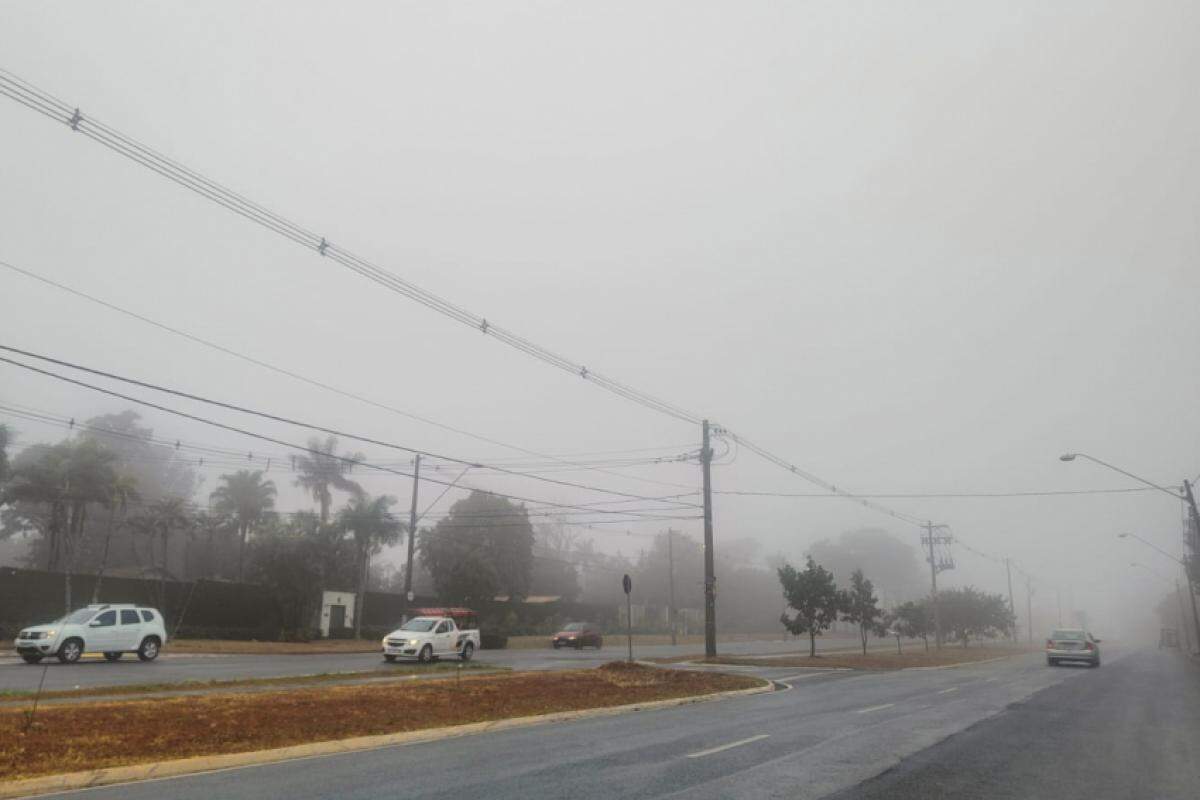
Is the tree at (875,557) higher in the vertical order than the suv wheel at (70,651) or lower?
higher

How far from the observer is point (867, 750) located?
34.4ft

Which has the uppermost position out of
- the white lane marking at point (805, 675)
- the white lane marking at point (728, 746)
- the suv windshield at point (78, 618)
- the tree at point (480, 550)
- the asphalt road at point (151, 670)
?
the tree at point (480, 550)

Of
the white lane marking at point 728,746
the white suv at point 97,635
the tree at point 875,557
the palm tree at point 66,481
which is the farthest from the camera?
the tree at point 875,557

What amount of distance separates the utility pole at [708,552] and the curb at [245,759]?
20.2 m

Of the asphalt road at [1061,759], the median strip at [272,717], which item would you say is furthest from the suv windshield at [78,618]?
the asphalt road at [1061,759]

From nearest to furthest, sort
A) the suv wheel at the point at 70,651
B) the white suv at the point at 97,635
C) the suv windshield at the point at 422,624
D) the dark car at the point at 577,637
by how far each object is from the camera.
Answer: the white suv at the point at 97,635 < the suv wheel at the point at 70,651 < the suv windshield at the point at 422,624 < the dark car at the point at 577,637

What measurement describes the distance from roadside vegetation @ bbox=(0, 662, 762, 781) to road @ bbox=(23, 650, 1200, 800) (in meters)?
1.15

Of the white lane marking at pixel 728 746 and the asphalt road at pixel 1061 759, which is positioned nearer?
the asphalt road at pixel 1061 759

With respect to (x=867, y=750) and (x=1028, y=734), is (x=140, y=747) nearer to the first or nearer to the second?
(x=867, y=750)

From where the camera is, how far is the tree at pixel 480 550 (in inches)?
2411

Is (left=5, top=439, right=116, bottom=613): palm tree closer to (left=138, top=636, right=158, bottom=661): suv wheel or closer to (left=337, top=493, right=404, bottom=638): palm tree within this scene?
(left=337, top=493, right=404, bottom=638): palm tree

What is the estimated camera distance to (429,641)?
2961 centimetres

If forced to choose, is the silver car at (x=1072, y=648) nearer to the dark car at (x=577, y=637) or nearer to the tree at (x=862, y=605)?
the tree at (x=862, y=605)

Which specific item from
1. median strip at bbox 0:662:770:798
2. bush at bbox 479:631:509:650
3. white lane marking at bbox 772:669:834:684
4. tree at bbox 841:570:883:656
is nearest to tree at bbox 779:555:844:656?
tree at bbox 841:570:883:656
